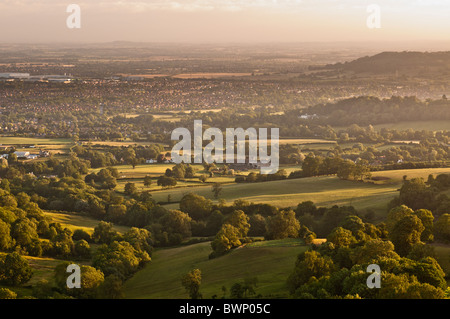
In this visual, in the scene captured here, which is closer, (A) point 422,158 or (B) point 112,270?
(B) point 112,270

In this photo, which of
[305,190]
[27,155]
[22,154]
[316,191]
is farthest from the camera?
[22,154]

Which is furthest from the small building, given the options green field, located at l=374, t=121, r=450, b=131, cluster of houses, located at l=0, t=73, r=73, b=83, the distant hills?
the distant hills

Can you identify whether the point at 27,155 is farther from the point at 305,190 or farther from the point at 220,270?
the point at 220,270

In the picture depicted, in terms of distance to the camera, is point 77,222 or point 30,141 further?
point 30,141

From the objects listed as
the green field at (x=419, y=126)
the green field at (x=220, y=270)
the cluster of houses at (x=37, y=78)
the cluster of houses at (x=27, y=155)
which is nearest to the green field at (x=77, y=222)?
the green field at (x=220, y=270)

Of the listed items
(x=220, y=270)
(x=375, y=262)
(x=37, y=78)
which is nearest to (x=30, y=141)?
(x=220, y=270)
